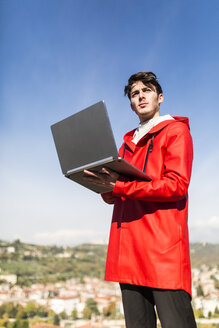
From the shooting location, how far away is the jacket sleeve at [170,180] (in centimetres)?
117

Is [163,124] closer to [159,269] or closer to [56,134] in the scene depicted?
[56,134]

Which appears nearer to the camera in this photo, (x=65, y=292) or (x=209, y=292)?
(x=209, y=292)

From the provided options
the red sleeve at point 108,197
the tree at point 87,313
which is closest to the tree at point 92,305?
the tree at point 87,313

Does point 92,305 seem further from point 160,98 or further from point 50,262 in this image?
point 160,98

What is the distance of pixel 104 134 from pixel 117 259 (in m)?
0.58

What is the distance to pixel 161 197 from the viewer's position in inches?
A: 46.3

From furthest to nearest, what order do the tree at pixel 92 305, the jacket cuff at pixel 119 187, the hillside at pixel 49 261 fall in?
the hillside at pixel 49 261 < the tree at pixel 92 305 < the jacket cuff at pixel 119 187

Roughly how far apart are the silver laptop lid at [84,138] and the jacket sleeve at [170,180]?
0.62ft

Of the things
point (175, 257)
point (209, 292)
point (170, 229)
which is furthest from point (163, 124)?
point (209, 292)

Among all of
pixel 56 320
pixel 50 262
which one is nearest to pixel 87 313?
pixel 56 320

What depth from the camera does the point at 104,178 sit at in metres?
1.27

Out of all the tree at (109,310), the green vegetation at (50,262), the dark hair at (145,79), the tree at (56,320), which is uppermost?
the dark hair at (145,79)

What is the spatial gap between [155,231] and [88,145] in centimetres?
46

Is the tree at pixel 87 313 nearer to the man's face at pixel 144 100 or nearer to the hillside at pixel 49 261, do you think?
the hillside at pixel 49 261
